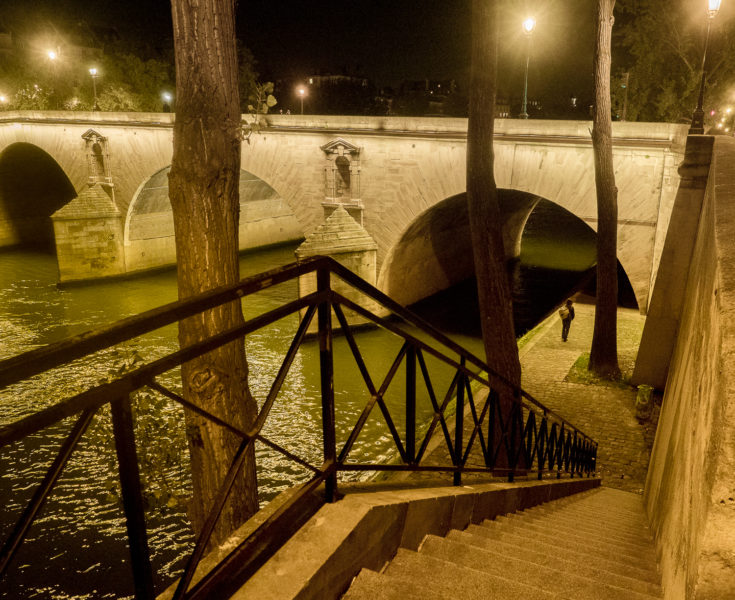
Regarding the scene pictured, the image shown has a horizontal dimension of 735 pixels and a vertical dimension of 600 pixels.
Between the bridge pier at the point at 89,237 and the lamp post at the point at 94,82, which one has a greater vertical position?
the lamp post at the point at 94,82

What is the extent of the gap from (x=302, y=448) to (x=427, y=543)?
24.9 feet

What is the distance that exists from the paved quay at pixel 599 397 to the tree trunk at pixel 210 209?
596 centimetres

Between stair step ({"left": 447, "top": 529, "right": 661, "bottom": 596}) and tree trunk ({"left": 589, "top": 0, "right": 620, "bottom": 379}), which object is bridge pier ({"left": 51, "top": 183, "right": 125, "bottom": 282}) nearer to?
tree trunk ({"left": 589, "top": 0, "right": 620, "bottom": 379})

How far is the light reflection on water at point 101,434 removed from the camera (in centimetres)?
755

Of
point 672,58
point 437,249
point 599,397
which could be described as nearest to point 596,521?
point 599,397

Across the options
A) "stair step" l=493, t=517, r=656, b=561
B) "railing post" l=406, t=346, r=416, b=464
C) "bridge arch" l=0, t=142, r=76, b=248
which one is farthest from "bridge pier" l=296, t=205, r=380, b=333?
"bridge arch" l=0, t=142, r=76, b=248

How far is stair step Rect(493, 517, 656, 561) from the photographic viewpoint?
346cm

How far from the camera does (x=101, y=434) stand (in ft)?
16.7

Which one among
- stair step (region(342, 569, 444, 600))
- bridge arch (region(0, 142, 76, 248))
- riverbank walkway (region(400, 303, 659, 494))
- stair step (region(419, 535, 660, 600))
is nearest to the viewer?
stair step (region(342, 569, 444, 600))

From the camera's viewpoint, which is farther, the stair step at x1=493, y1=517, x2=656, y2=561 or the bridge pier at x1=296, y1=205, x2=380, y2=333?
the bridge pier at x1=296, y1=205, x2=380, y2=333

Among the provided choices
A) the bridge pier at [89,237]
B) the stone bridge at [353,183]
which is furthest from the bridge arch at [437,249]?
the bridge pier at [89,237]

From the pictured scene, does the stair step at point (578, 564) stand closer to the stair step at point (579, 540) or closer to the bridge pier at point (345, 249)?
the stair step at point (579, 540)

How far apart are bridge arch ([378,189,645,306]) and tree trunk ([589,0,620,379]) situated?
5844 millimetres

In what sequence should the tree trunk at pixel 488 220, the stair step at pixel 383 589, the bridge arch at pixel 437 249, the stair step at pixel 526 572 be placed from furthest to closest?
the bridge arch at pixel 437 249, the tree trunk at pixel 488 220, the stair step at pixel 526 572, the stair step at pixel 383 589
